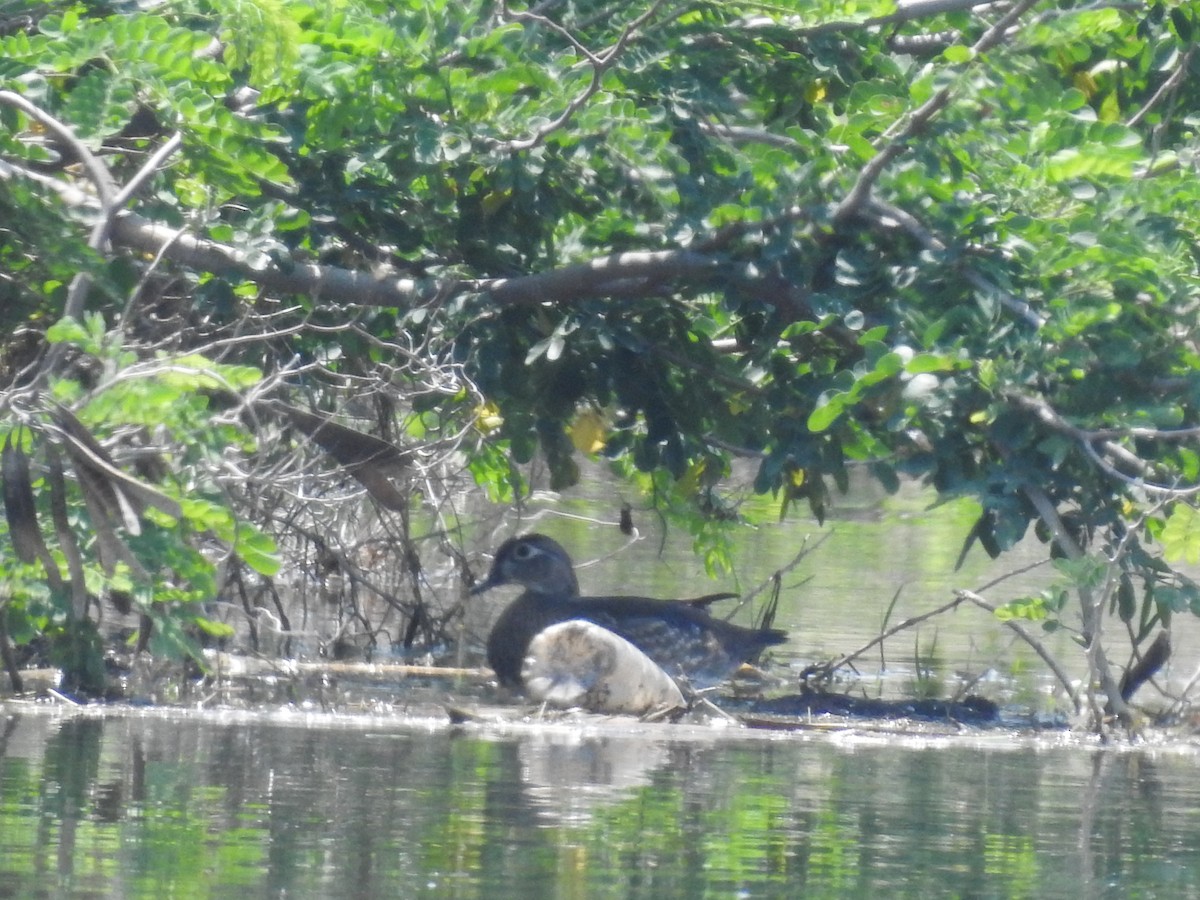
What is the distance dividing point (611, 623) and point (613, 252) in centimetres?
222

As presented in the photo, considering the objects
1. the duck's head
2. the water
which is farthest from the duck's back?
the water

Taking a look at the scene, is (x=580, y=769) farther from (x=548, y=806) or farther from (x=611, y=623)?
(x=611, y=623)

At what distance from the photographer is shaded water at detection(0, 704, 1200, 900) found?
4754 millimetres

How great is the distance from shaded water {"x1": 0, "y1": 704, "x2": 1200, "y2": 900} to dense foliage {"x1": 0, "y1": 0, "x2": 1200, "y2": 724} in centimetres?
59

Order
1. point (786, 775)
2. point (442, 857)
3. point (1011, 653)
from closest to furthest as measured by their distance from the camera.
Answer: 1. point (442, 857)
2. point (786, 775)
3. point (1011, 653)

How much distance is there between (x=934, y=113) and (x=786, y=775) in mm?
2254

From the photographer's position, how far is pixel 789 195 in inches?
303

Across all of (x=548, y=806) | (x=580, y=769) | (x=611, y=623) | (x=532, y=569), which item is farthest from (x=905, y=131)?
(x=532, y=569)

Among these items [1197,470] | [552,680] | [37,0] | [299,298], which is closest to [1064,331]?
[1197,470]

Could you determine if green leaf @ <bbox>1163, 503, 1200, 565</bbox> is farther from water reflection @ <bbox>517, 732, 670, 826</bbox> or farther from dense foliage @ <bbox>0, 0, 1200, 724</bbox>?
water reflection @ <bbox>517, 732, 670, 826</bbox>

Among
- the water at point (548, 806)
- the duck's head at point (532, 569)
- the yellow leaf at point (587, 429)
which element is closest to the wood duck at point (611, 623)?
the duck's head at point (532, 569)

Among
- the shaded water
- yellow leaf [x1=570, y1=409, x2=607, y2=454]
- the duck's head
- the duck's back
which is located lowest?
the shaded water

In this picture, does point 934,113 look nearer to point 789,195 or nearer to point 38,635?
point 789,195

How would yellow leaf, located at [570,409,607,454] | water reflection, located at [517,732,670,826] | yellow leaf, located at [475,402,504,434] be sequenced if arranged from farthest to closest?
yellow leaf, located at [570,409,607,454], yellow leaf, located at [475,402,504,434], water reflection, located at [517,732,670,826]
